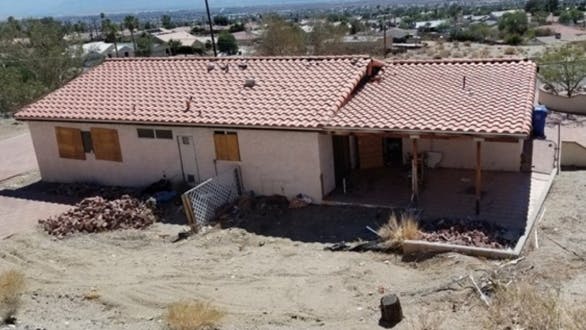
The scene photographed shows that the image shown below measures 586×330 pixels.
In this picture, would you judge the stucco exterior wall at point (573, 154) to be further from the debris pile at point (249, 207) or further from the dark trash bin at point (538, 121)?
the debris pile at point (249, 207)

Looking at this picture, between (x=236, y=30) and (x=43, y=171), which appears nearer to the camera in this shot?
(x=43, y=171)

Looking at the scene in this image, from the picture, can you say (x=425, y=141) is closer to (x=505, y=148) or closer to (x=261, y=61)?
(x=505, y=148)

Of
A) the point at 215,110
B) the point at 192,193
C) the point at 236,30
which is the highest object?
the point at 215,110

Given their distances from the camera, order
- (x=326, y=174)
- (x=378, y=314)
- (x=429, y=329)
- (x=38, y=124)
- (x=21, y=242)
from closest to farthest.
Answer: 1. (x=429, y=329)
2. (x=378, y=314)
3. (x=21, y=242)
4. (x=326, y=174)
5. (x=38, y=124)

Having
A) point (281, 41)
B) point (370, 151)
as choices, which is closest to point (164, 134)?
point (370, 151)

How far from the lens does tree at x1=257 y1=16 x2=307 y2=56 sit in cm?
5112

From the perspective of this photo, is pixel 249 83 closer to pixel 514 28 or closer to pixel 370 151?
pixel 370 151

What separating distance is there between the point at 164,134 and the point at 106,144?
2.39 metres

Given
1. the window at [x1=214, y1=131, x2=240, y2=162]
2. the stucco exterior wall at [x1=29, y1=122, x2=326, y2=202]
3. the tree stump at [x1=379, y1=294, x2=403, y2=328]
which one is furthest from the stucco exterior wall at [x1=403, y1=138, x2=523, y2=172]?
the tree stump at [x1=379, y1=294, x2=403, y2=328]

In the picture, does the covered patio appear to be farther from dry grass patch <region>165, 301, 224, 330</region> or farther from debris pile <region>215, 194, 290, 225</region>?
dry grass patch <region>165, 301, 224, 330</region>

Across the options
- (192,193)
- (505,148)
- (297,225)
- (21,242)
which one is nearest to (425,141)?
(505,148)

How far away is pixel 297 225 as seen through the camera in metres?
16.3

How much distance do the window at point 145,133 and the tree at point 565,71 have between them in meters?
20.2

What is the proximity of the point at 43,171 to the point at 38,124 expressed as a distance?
1.76 m
